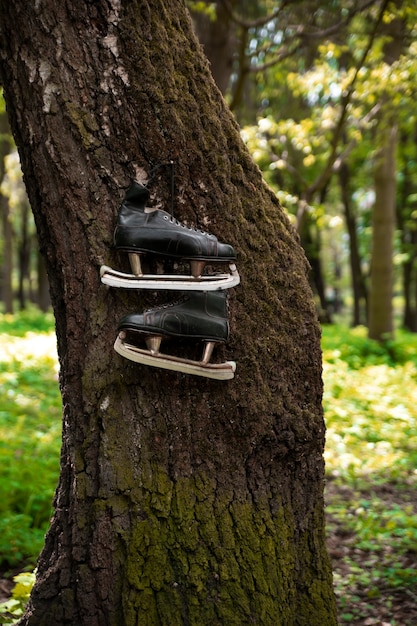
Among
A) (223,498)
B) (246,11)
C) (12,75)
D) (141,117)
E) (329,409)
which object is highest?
(246,11)

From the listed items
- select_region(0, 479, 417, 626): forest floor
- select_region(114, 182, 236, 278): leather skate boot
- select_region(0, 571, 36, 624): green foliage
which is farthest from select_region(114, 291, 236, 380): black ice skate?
select_region(0, 479, 417, 626): forest floor

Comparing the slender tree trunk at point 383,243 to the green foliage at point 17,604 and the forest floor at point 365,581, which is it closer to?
the forest floor at point 365,581

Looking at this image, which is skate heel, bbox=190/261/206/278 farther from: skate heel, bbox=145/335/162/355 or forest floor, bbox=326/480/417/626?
forest floor, bbox=326/480/417/626

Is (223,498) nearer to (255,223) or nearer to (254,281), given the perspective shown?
(254,281)

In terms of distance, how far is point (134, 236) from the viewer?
1.93 metres

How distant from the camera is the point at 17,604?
8.99 ft

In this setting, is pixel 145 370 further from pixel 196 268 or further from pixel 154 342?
pixel 196 268

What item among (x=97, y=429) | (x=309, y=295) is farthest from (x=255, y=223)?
(x=97, y=429)

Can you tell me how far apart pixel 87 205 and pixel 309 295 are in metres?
0.99

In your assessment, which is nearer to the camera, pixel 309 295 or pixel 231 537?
pixel 231 537

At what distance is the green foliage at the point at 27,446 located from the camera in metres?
3.62

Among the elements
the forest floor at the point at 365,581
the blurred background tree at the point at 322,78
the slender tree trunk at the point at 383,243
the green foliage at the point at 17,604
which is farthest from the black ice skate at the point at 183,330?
the slender tree trunk at the point at 383,243

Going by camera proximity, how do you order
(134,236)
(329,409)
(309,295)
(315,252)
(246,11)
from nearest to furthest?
(134,236) < (309,295) < (329,409) < (246,11) < (315,252)

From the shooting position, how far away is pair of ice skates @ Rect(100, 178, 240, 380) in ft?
6.29
